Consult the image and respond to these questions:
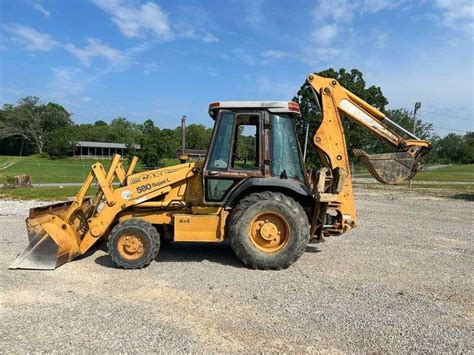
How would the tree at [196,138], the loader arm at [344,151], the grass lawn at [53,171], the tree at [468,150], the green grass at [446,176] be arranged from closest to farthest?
the loader arm at [344,151]
the grass lawn at [53,171]
the green grass at [446,176]
the tree at [196,138]
the tree at [468,150]

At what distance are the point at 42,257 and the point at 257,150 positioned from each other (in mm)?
3701

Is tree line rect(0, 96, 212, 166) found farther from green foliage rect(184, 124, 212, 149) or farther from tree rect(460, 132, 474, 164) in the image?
tree rect(460, 132, 474, 164)

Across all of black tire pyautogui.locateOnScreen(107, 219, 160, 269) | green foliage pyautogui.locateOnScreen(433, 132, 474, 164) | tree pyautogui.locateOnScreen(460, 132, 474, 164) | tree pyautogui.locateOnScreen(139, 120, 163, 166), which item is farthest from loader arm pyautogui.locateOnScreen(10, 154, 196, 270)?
tree pyautogui.locateOnScreen(460, 132, 474, 164)

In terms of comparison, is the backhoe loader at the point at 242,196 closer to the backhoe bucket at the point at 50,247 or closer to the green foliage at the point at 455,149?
the backhoe bucket at the point at 50,247

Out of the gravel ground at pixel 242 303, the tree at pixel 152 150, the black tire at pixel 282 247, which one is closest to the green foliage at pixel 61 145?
the tree at pixel 152 150

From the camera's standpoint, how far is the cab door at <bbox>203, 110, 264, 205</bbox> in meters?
6.39

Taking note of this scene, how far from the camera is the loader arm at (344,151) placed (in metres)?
6.69

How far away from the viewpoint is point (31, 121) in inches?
3442

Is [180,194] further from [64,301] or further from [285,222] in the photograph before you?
[64,301]

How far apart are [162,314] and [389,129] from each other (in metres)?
4.88

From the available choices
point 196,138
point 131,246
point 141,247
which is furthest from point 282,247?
point 196,138

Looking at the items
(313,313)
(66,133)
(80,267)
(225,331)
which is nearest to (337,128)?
(313,313)

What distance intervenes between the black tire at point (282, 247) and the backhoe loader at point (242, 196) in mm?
15

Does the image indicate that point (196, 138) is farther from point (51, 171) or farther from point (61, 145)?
point (51, 171)
